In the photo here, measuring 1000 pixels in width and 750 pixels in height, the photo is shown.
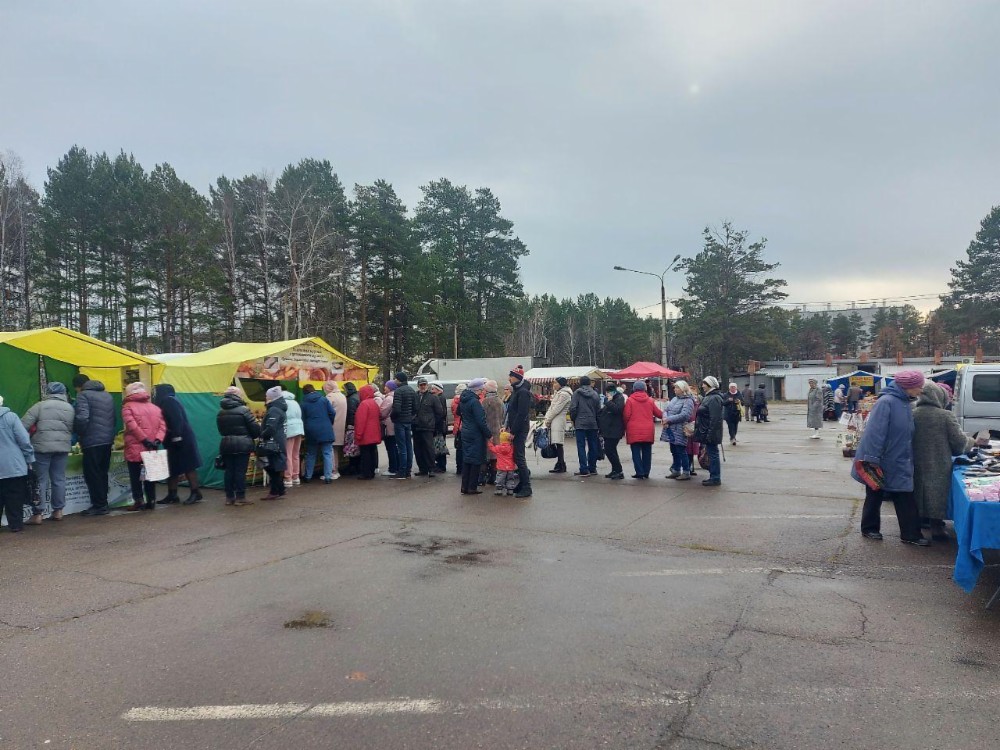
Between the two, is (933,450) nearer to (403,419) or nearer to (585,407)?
(585,407)

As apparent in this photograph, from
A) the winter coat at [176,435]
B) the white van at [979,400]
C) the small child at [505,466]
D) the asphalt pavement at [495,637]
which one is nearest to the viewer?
the asphalt pavement at [495,637]

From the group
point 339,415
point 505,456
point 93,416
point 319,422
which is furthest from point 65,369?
point 505,456

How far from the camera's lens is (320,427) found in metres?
10.7

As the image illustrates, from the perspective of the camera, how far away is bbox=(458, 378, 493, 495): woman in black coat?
30.4ft

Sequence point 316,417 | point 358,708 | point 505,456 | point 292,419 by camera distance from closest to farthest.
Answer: point 358,708, point 505,456, point 292,419, point 316,417

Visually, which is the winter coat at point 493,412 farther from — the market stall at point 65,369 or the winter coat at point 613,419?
the market stall at point 65,369

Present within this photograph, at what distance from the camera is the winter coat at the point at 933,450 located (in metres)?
6.01

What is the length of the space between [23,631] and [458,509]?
4.99m

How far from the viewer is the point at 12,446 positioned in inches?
284

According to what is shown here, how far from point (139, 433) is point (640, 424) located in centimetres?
783

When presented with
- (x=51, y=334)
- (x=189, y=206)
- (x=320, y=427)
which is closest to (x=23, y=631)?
(x=51, y=334)

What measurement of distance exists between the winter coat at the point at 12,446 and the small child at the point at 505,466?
604 cm

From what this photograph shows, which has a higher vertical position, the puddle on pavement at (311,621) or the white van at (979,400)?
the white van at (979,400)

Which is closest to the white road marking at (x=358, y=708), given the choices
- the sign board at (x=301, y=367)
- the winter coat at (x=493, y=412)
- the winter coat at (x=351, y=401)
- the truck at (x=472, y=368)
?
the winter coat at (x=493, y=412)
